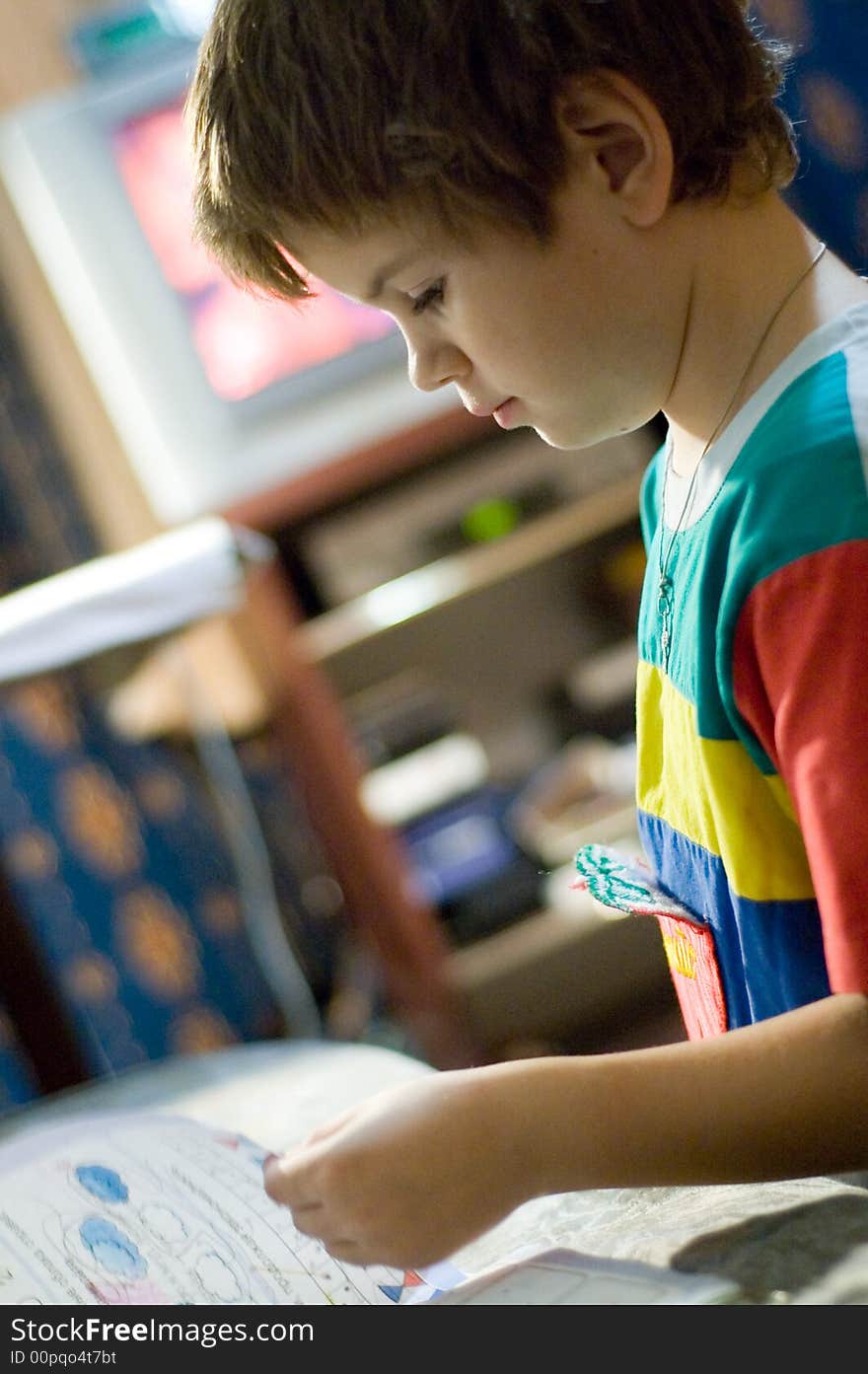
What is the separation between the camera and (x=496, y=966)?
2152 mm

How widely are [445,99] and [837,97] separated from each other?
74cm

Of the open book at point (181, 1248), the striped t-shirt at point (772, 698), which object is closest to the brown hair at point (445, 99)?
the striped t-shirt at point (772, 698)

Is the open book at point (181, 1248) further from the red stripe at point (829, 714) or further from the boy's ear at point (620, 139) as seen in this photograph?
the boy's ear at point (620, 139)

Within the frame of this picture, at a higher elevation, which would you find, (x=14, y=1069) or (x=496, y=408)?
(x=496, y=408)

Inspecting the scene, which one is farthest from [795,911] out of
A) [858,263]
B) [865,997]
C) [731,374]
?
[858,263]

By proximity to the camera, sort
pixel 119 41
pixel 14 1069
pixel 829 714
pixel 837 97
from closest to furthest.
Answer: pixel 829 714 < pixel 837 97 < pixel 14 1069 < pixel 119 41

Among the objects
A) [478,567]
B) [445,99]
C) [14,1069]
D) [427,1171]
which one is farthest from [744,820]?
[478,567]

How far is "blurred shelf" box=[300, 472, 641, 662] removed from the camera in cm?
218

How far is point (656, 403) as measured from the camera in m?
0.58

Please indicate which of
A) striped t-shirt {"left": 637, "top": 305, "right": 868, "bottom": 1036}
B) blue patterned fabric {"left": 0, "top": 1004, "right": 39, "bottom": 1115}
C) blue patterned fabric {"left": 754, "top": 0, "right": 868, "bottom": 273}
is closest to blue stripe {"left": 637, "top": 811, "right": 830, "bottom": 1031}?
striped t-shirt {"left": 637, "top": 305, "right": 868, "bottom": 1036}

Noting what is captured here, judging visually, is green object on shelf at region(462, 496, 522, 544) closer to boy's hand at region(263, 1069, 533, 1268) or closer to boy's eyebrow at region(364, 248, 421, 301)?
boy's eyebrow at region(364, 248, 421, 301)

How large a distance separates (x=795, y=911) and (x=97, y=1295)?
0.88 feet

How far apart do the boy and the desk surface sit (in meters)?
0.02

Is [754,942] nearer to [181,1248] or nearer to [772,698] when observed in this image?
[772,698]
